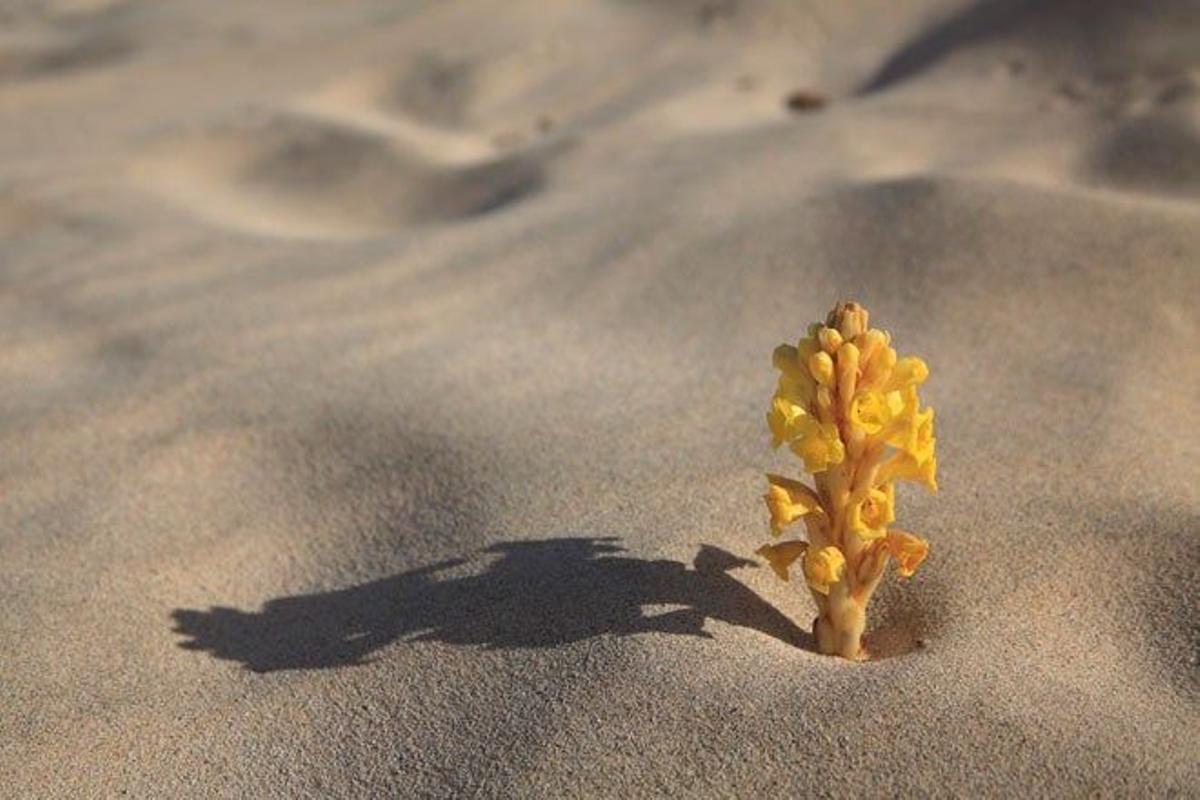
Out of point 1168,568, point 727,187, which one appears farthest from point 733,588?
point 727,187

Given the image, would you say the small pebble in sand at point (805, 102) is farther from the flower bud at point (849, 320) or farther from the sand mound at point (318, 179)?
the flower bud at point (849, 320)

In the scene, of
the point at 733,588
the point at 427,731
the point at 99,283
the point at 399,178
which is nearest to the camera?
the point at 427,731

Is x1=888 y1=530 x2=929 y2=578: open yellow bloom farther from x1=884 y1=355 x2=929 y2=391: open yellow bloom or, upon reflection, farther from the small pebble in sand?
the small pebble in sand

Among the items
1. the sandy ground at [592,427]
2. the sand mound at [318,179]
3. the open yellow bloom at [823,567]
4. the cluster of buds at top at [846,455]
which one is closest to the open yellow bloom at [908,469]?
the cluster of buds at top at [846,455]

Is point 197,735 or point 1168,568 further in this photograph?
point 1168,568

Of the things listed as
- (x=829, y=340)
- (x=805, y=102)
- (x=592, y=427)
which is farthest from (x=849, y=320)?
(x=805, y=102)

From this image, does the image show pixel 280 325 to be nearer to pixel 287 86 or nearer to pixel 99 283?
pixel 99 283

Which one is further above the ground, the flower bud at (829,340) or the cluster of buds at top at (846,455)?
the flower bud at (829,340)
